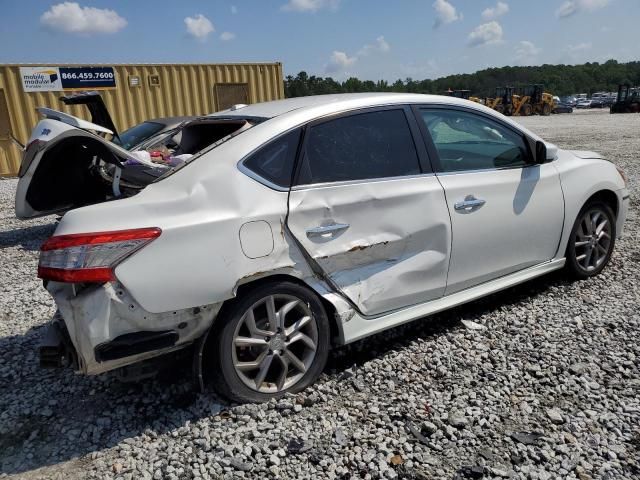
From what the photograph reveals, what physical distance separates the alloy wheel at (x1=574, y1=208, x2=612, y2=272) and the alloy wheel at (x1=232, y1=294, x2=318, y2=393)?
8.79ft

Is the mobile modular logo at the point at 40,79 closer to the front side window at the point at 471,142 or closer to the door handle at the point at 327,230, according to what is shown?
the front side window at the point at 471,142

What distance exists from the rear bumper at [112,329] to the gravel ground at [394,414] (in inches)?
19.0

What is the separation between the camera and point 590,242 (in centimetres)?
446

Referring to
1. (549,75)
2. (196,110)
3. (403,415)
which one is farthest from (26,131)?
(549,75)

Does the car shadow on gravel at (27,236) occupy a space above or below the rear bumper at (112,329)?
below

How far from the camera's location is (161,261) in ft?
8.12

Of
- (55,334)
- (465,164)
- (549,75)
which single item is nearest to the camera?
(55,334)

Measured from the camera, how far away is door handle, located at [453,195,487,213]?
342 cm

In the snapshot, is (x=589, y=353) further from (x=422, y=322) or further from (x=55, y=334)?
(x=55, y=334)

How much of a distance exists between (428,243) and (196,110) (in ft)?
44.1

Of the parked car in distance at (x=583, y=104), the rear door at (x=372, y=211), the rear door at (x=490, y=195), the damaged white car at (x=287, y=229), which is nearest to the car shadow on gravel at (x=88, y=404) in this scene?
the damaged white car at (x=287, y=229)

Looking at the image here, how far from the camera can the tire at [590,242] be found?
434cm

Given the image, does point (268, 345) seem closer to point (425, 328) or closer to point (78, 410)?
point (78, 410)

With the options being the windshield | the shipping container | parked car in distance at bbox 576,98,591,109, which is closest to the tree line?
parked car in distance at bbox 576,98,591,109
